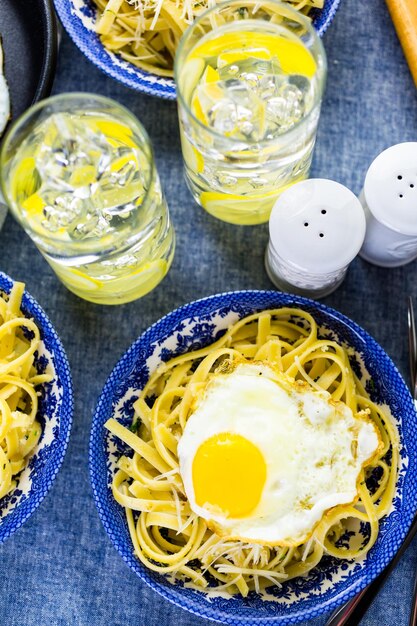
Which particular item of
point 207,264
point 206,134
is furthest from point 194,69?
point 207,264

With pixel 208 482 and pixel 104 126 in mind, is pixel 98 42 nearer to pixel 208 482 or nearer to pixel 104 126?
pixel 104 126

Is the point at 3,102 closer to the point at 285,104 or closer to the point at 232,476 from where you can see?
the point at 285,104

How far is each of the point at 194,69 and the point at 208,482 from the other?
899 millimetres

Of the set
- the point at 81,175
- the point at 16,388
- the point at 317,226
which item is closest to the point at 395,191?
the point at 317,226

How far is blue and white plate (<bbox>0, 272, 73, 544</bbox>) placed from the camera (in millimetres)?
1779

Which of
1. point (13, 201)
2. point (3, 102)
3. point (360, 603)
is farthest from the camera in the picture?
point (3, 102)

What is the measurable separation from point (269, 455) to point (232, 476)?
9 centimetres

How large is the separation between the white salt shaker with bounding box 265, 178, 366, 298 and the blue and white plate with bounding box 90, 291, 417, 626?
0.43 feet

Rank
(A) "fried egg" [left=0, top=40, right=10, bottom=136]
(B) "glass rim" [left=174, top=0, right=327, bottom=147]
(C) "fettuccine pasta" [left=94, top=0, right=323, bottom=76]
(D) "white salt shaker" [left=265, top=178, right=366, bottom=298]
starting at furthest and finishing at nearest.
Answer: (A) "fried egg" [left=0, top=40, right=10, bottom=136]
(C) "fettuccine pasta" [left=94, top=0, right=323, bottom=76]
(D) "white salt shaker" [left=265, top=178, right=366, bottom=298]
(B) "glass rim" [left=174, top=0, right=327, bottom=147]

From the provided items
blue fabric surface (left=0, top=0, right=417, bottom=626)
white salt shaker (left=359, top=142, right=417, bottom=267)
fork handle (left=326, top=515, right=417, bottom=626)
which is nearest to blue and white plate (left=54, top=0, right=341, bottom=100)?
blue fabric surface (left=0, top=0, right=417, bottom=626)

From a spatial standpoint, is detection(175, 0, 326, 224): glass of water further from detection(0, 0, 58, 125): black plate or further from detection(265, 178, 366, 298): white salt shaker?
detection(0, 0, 58, 125): black plate

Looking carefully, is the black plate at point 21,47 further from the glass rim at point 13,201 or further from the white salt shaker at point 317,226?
the white salt shaker at point 317,226

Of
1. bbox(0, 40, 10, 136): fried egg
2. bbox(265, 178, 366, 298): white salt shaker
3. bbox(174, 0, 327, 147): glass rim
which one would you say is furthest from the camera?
bbox(0, 40, 10, 136): fried egg

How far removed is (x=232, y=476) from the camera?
5.68 feet
